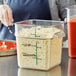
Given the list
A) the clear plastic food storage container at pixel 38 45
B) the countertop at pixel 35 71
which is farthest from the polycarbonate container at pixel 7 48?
the clear plastic food storage container at pixel 38 45

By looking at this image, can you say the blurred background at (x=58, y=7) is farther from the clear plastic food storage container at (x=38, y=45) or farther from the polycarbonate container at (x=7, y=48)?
the clear plastic food storage container at (x=38, y=45)

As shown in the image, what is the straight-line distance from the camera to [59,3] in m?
1.68

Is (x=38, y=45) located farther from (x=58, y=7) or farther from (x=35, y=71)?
(x=58, y=7)

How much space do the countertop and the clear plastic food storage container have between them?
0.06 ft

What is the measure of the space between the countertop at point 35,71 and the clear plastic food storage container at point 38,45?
17mm

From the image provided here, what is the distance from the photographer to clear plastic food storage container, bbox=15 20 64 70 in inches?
31.4

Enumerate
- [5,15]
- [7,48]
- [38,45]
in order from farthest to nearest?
[5,15] < [7,48] < [38,45]

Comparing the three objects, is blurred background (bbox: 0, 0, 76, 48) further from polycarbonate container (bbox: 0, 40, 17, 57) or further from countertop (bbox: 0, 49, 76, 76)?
countertop (bbox: 0, 49, 76, 76)

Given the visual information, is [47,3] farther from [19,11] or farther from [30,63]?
[30,63]

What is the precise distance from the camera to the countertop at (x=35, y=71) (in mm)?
797

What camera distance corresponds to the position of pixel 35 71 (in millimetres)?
812

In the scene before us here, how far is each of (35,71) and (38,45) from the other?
0.26 feet

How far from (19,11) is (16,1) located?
70mm

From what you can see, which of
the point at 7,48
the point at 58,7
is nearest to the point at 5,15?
the point at 7,48
